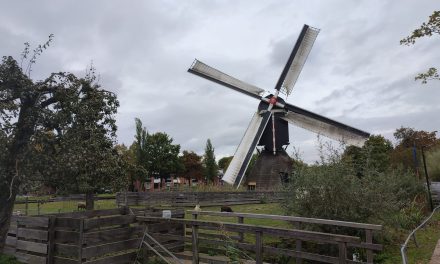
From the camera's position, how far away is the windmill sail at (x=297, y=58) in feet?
106

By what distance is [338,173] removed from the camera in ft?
30.8

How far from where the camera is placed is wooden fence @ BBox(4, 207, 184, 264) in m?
7.43

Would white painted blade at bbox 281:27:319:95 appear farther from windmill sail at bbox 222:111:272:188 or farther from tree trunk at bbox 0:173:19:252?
tree trunk at bbox 0:173:19:252

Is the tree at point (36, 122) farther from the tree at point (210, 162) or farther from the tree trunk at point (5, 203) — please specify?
the tree at point (210, 162)

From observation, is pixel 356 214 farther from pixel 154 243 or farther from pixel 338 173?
pixel 154 243

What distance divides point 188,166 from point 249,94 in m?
35.7

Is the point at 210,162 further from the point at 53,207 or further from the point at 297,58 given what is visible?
the point at 53,207

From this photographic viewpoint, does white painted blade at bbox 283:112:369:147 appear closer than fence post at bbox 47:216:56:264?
No

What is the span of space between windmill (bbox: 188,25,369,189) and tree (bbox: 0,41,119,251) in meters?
23.2

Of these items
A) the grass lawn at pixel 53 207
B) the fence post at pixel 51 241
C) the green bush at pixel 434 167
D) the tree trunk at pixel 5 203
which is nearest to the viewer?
the tree trunk at pixel 5 203

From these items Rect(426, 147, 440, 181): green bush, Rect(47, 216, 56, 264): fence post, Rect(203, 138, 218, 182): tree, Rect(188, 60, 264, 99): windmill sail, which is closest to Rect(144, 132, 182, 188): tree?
Rect(203, 138, 218, 182): tree

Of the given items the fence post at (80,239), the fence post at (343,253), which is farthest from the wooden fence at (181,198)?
the fence post at (343,253)

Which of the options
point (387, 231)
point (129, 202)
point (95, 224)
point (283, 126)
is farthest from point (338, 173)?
point (283, 126)

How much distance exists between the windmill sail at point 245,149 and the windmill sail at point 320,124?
189 centimetres
